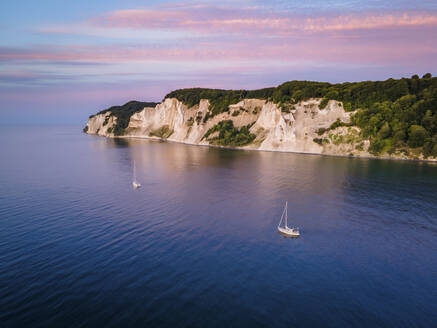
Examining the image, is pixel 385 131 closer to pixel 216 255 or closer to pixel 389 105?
pixel 389 105

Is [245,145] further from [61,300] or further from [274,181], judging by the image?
[61,300]

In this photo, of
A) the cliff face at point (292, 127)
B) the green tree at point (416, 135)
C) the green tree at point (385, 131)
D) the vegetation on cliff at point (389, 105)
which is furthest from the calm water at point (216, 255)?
the cliff face at point (292, 127)

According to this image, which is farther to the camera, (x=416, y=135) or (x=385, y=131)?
(x=385, y=131)

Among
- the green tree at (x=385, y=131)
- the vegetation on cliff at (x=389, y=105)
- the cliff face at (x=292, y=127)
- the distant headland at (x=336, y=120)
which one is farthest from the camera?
the cliff face at (x=292, y=127)

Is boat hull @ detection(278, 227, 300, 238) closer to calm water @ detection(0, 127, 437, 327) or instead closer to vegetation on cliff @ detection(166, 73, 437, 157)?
calm water @ detection(0, 127, 437, 327)

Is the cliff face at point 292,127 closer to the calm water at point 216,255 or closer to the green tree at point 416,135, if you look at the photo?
the green tree at point 416,135

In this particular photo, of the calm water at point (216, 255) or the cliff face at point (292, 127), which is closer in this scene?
the calm water at point (216, 255)

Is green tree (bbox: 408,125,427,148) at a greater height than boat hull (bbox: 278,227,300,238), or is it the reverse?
green tree (bbox: 408,125,427,148)

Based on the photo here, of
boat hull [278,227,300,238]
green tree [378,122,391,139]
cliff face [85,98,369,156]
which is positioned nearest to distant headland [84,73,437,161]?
cliff face [85,98,369,156]

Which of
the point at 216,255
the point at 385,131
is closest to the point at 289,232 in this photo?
the point at 216,255

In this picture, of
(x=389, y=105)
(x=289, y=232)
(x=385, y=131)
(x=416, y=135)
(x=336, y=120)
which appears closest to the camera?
(x=289, y=232)
